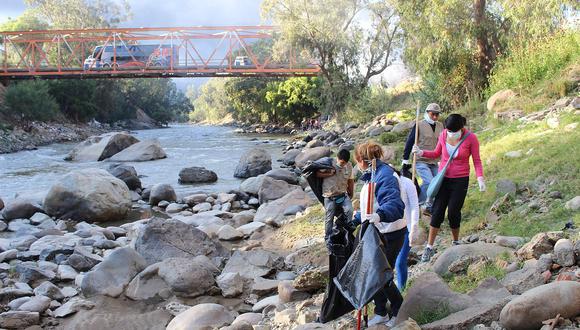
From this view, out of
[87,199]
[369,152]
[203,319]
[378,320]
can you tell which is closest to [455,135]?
[369,152]

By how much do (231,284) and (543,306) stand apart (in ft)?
14.1

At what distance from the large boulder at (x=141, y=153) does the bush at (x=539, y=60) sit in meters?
14.6

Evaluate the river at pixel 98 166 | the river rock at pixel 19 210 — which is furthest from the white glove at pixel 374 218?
the river at pixel 98 166

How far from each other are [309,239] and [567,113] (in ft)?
17.1

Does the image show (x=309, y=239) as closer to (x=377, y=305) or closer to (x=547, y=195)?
Answer: (x=547, y=195)

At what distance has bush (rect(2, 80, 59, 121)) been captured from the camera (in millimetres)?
39219

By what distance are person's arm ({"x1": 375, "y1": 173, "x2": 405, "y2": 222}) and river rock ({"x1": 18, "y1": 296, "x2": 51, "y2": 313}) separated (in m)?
4.48

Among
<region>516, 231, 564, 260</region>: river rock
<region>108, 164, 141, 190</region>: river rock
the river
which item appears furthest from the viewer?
the river

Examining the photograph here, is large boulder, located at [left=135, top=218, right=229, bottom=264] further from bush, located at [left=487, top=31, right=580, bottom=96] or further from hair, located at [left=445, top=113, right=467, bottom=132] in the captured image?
bush, located at [left=487, top=31, right=580, bottom=96]

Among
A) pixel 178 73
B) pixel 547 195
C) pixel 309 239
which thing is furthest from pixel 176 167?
pixel 178 73

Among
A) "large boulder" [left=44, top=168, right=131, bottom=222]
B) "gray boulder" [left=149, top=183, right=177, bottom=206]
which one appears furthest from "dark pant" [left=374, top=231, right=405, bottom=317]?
"gray boulder" [left=149, top=183, right=177, bottom=206]

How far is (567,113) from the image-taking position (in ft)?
32.7

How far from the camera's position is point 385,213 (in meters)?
4.06

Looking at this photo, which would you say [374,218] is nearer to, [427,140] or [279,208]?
[427,140]
